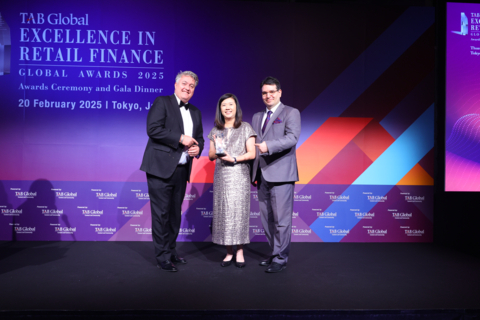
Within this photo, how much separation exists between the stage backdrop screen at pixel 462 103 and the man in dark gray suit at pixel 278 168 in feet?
8.31

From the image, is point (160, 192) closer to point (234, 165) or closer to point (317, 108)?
point (234, 165)

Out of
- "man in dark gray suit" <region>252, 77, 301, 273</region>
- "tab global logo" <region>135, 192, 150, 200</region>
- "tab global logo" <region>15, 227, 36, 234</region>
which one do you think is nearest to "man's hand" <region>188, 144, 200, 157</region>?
"man in dark gray suit" <region>252, 77, 301, 273</region>

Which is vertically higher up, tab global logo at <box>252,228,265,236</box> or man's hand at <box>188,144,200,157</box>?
man's hand at <box>188,144,200,157</box>

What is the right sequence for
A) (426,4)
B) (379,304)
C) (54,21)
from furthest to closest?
1. (426,4)
2. (54,21)
3. (379,304)

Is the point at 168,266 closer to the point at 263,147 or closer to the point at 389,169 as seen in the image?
the point at 263,147

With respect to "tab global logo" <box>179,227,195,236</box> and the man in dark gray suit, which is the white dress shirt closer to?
the man in dark gray suit

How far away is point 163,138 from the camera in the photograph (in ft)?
9.31

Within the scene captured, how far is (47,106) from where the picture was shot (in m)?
3.94

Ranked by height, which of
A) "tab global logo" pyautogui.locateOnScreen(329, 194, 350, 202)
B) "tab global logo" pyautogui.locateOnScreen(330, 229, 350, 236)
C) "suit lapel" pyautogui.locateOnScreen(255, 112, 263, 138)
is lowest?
"tab global logo" pyautogui.locateOnScreen(330, 229, 350, 236)

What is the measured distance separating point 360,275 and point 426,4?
151 inches

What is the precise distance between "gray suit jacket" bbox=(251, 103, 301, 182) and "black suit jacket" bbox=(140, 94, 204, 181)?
80 centimetres

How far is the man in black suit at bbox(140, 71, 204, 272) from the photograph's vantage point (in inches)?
113

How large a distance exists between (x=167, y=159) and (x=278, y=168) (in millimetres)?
1059

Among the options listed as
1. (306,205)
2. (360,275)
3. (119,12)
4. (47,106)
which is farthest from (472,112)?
(47,106)
